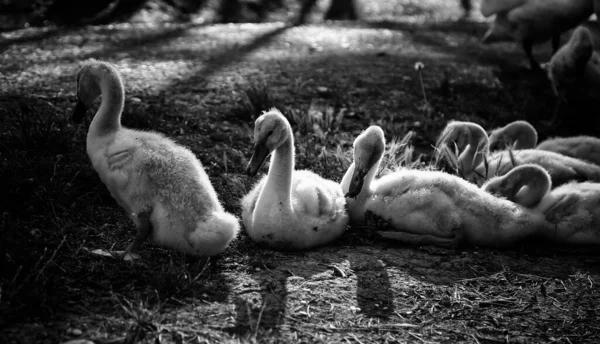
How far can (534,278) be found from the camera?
4742mm

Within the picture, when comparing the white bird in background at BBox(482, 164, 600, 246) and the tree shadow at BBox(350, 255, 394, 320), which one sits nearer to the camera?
the tree shadow at BBox(350, 255, 394, 320)

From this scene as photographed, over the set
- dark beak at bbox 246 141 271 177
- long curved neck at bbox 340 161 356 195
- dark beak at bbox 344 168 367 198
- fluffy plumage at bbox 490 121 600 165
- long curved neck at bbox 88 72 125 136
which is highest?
long curved neck at bbox 88 72 125 136

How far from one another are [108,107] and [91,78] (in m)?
0.32

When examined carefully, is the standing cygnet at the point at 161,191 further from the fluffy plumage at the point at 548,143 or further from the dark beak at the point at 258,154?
the fluffy plumage at the point at 548,143

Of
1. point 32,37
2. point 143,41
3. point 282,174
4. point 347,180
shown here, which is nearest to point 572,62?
point 347,180

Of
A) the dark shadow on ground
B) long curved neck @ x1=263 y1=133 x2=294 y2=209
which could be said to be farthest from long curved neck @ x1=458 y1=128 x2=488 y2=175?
the dark shadow on ground

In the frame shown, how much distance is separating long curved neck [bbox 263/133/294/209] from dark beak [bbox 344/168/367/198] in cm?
47

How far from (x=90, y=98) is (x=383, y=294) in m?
2.50

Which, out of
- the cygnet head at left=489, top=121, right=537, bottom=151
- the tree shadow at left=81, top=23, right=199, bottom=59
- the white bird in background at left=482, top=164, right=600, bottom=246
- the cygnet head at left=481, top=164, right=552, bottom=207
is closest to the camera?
the white bird in background at left=482, top=164, right=600, bottom=246

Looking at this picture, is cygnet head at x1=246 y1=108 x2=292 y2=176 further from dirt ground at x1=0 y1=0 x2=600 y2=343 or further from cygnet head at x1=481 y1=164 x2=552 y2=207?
cygnet head at x1=481 y1=164 x2=552 y2=207

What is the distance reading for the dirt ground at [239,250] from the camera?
3.84 m

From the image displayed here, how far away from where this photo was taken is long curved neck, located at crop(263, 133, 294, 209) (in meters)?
4.74

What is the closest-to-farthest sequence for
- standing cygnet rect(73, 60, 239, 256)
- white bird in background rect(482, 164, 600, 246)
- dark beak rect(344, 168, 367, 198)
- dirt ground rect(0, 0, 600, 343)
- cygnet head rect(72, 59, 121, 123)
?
dirt ground rect(0, 0, 600, 343)
standing cygnet rect(73, 60, 239, 256)
cygnet head rect(72, 59, 121, 123)
dark beak rect(344, 168, 367, 198)
white bird in background rect(482, 164, 600, 246)

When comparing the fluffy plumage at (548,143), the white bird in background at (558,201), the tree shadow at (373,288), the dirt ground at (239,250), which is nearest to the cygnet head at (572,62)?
the dirt ground at (239,250)
